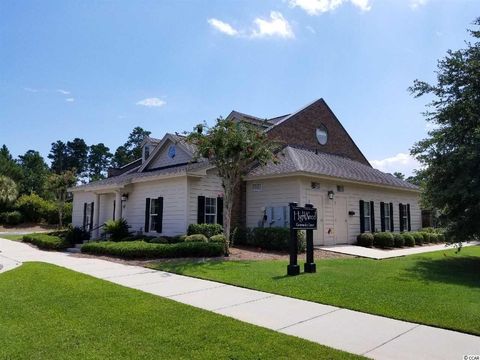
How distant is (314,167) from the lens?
17000 mm

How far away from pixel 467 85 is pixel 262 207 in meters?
9.18

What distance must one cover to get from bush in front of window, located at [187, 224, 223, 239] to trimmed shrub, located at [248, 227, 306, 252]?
5.40 feet

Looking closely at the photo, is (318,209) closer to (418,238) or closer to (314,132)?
(418,238)

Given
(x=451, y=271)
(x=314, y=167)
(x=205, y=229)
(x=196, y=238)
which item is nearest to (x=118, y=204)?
(x=205, y=229)

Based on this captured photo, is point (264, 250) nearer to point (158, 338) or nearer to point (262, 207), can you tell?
point (262, 207)

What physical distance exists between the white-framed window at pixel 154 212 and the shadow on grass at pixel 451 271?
1075 cm

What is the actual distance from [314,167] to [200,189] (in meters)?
5.17

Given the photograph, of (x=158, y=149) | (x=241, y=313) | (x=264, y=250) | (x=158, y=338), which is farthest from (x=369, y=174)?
(x=158, y=338)

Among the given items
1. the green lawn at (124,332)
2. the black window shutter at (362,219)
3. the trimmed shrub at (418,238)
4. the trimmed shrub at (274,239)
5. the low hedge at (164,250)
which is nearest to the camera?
the green lawn at (124,332)

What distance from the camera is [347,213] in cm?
1808

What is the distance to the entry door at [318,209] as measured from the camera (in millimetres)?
16359

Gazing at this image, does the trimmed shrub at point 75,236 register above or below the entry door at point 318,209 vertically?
below

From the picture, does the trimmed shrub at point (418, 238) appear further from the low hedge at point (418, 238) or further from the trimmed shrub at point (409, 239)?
the trimmed shrub at point (409, 239)

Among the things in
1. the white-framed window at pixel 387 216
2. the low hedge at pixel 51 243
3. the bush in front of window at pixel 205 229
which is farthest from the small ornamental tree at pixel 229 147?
the white-framed window at pixel 387 216
